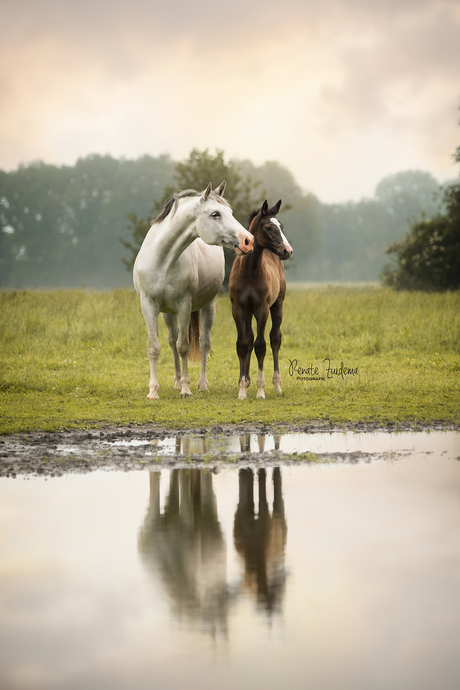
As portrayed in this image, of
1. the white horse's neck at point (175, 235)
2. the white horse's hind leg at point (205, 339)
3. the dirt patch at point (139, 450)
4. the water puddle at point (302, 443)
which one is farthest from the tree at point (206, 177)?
the water puddle at point (302, 443)

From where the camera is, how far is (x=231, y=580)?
11.1 ft

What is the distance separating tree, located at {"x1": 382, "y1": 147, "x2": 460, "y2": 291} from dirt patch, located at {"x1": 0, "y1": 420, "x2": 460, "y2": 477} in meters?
23.6

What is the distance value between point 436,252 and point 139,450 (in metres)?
26.0

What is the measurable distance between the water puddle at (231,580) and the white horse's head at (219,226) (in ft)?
12.3

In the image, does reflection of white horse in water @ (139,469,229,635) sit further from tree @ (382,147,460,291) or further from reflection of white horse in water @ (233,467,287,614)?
tree @ (382,147,460,291)

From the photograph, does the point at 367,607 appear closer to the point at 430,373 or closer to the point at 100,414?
the point at 100,414

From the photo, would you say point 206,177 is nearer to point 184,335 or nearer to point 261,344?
point 184,335

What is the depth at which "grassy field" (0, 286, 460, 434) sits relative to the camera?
795 cm

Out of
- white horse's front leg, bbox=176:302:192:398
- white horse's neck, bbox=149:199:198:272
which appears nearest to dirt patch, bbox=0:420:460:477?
white horse's front leg, bbox=176:302:192:398

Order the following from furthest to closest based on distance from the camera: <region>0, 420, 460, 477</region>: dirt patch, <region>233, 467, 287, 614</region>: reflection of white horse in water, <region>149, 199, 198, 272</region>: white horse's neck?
1. <region>149, 199, 198, 272</region>: white horse's neck
2. <region>0, 420, 460, 477</region>: dirt patch
3. <region>233, 467, 287, 614</region>: reflection of white horse in water

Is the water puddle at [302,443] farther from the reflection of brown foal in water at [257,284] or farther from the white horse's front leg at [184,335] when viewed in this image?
the white horse's front leg at [184,335]

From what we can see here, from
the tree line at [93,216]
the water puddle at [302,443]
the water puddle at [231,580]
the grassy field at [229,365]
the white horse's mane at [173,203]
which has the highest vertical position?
→ the tree line at [93,216]

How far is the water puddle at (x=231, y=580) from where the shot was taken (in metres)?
2.70

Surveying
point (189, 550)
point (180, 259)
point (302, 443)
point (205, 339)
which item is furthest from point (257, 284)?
point (189, 550)
